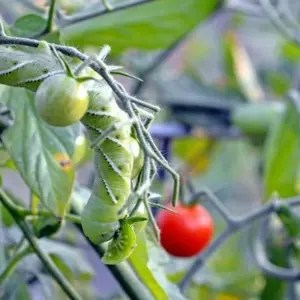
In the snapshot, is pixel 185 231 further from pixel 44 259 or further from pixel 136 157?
pixel 136 157

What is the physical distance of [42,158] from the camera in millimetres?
499

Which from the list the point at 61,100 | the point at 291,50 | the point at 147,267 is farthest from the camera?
the point at 291,50

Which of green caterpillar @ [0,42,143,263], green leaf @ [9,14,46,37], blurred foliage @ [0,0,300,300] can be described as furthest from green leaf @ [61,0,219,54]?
green caterpillar @ [0,42,143,263]

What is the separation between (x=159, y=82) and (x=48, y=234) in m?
0.87

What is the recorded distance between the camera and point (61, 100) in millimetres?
298

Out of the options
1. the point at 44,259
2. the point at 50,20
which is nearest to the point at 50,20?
the point at 50,20

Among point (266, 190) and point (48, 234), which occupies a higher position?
point (48, 234)

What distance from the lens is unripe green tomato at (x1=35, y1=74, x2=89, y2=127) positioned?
30 centimetres

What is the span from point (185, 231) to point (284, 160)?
171 millimetres

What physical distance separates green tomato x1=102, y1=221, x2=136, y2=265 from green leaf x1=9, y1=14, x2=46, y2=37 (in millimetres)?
208

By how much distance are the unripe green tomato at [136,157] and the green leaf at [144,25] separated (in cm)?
34

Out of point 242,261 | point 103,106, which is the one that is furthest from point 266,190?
point 103,106

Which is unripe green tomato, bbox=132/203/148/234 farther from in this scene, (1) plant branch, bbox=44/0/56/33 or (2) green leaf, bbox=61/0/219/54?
(2) green leaf, bbox=61/0/219/54

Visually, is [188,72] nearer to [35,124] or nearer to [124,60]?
[124,60]
